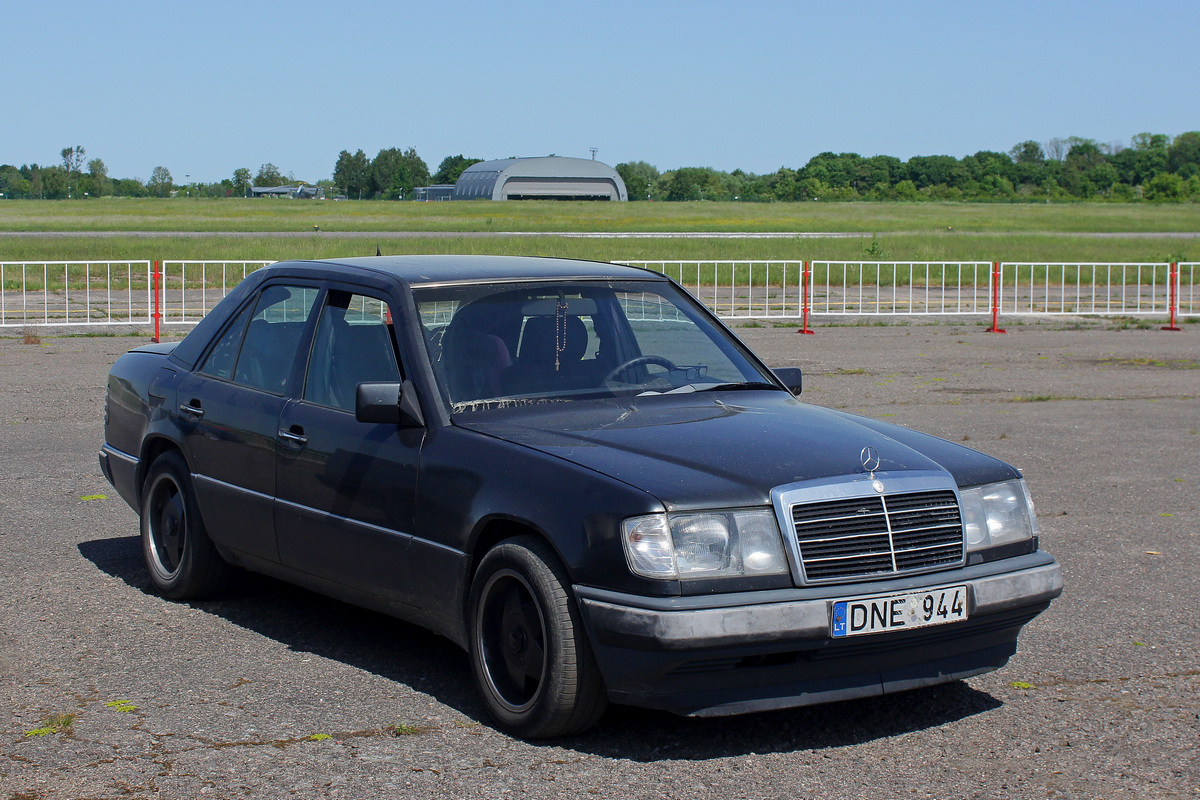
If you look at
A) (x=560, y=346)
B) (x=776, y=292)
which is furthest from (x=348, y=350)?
(x=776, y=292)

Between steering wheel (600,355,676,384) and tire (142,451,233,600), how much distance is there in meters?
2.10

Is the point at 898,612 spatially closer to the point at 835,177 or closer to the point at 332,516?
the point at 332,516

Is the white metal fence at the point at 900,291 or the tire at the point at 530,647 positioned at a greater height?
the white metal fence at the point at 900,291

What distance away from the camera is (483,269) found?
5.43 meters

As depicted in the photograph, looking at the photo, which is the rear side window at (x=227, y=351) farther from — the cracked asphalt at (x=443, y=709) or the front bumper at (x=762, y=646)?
the front bumper at (x=762, y=646)

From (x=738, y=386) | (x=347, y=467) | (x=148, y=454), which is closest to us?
(x=347, y=467)

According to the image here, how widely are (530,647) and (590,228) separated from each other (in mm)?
64440

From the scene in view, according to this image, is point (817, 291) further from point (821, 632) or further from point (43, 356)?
point (821, 632)

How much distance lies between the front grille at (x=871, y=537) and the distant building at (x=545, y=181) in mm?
115719

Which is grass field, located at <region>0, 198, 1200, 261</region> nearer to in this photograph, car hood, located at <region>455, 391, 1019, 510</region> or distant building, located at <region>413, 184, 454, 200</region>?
car hood, located at <region>455, 391, 1019, 510</region>

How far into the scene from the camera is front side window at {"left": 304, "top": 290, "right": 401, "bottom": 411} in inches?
203

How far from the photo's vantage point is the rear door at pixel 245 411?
550cm

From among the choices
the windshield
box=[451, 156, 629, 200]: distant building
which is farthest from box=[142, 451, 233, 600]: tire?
box=[451, 156, 629, 200]: distant building

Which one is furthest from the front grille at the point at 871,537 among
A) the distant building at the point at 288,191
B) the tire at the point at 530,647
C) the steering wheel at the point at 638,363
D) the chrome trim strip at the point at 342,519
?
the distant building at the point at 288,191
